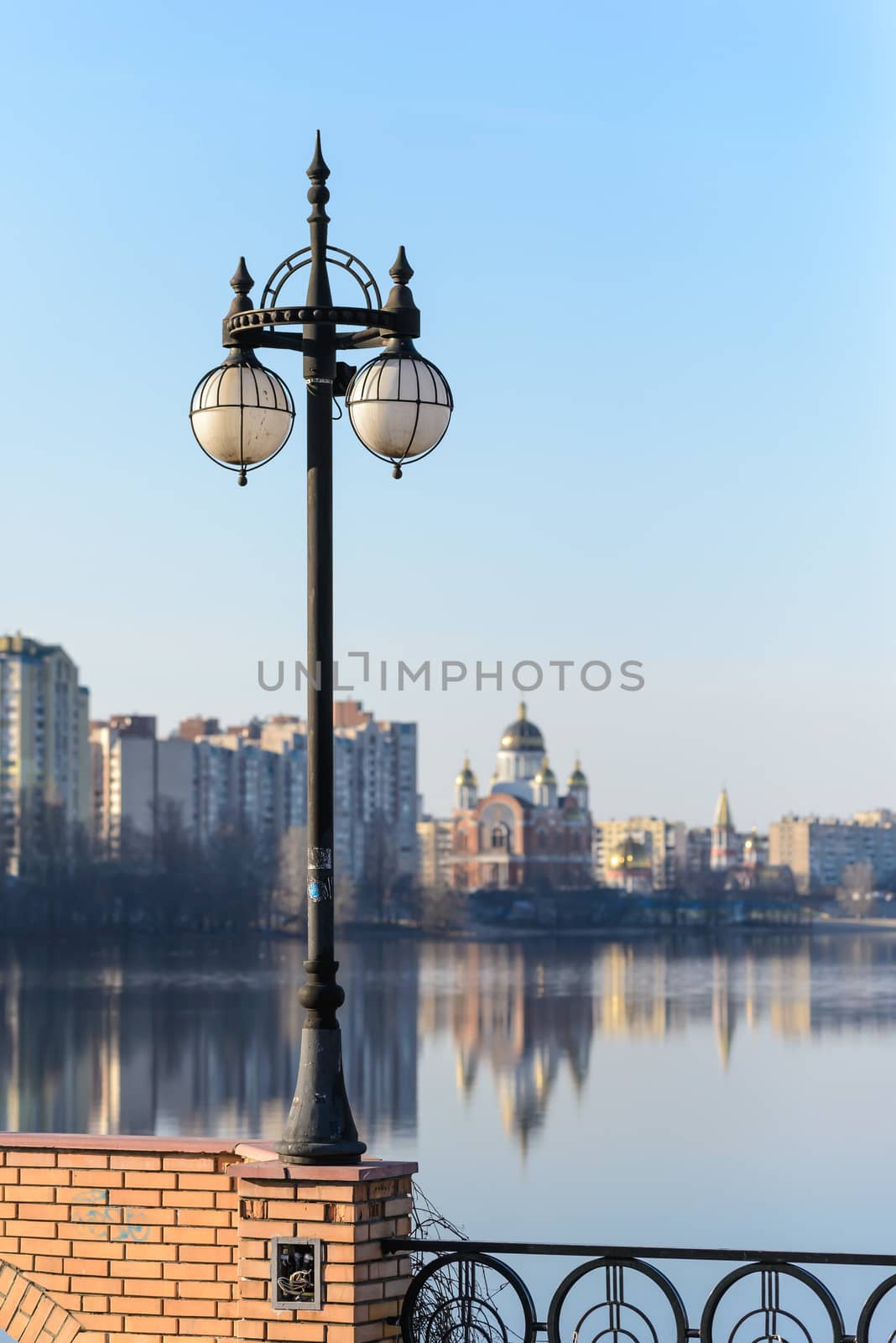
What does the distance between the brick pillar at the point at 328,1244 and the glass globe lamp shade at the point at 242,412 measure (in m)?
2.70

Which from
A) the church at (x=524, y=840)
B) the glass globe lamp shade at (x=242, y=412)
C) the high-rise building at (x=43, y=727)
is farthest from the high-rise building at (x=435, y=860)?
the glass globe lamp shade at (x=242, y=412)

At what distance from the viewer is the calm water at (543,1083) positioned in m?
24.3

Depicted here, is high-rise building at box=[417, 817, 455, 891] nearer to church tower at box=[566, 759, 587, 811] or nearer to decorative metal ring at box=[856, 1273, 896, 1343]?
church tower at box=[566, 759, 587, 811]

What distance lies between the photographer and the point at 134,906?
8762 cm

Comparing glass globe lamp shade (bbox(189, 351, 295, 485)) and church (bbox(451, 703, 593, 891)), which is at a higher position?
glass globe lamp shade (bbox(189, 351, 295, 485))

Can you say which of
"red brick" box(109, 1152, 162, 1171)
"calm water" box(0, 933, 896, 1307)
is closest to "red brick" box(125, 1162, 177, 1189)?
"red brick" box(109, 1152, 162, 1171)

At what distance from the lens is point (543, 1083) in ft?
127

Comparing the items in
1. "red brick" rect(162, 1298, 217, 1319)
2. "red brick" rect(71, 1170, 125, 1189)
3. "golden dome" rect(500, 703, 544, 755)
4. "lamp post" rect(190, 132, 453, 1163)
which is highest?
"golden dome" rect(500, 703, 544, 755)

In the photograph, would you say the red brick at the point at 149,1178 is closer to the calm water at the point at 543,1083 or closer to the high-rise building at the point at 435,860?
the calm water at the point at 543,1083

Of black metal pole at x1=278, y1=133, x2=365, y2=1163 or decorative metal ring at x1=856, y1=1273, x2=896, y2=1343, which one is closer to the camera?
decorative metal ring at x1=856, y1=1273, x2=896, y2=1343

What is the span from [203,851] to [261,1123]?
69.3 m

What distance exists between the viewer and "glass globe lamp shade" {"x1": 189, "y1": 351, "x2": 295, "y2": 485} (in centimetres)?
686

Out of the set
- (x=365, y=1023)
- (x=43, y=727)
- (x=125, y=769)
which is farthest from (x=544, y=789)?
(x=365, y=1023)

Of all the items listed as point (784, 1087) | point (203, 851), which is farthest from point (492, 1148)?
point (203, 851)
